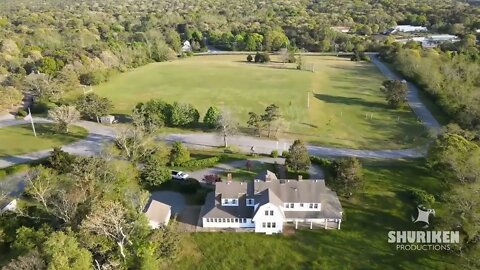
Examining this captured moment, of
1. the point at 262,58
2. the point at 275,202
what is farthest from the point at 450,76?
the point at 275,202

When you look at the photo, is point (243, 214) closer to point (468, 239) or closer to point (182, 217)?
point (182, 217)

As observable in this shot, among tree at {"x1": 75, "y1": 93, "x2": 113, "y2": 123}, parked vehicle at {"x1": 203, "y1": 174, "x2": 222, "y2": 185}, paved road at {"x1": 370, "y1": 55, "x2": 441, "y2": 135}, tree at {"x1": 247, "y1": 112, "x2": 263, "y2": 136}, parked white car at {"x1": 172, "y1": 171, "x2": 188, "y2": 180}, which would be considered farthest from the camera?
tree at {"x1": 75, "y1": 93, "x2": 113, "y2": 123}

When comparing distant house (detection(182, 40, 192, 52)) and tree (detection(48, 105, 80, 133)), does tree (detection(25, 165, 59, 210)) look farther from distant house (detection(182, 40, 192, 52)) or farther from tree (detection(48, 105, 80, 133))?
distant house (detection(182, 40, 192, 52))

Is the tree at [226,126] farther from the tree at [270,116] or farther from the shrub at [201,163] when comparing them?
the shrub at [201,163]

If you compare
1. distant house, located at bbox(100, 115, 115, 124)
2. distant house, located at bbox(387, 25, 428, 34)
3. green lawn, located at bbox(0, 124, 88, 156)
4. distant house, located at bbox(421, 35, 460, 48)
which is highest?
distant house, located at bbox(387, 25, 428, 34)

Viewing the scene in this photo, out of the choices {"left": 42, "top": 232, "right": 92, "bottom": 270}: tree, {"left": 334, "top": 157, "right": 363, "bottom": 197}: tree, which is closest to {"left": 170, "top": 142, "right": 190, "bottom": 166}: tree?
{"left": 334, "top": 157, "right": 363, "bottom": 197}: tree

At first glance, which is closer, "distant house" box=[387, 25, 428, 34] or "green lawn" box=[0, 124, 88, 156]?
"green lawn" box=[0, 124, 88, 156]

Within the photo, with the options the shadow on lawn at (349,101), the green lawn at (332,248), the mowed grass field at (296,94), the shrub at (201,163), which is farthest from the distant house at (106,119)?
the shadow on lawn at (349,101)
